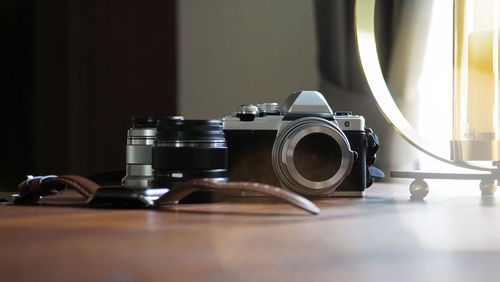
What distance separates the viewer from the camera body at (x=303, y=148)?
0.67 metres

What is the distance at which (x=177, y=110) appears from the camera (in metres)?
1.17

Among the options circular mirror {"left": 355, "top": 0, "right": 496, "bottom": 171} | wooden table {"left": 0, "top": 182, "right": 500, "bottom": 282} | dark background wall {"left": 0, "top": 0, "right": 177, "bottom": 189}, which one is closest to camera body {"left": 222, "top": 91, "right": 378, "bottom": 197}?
wooden table {"left": 0, "top": 182, "right": 500, "bottom": 282}

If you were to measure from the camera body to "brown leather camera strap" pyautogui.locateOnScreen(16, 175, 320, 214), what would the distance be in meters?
0.13

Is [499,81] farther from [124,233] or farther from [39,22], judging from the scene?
[39,22]

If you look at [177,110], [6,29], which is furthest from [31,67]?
[177,110]

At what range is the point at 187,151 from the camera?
0.62 m

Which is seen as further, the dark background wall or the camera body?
the dark background wall

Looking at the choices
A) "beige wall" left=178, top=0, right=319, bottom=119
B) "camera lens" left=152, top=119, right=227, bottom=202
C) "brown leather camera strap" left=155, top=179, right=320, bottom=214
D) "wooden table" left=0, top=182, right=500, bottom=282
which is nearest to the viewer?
"wooden table" left=0, top=182, right=500, bottom=282

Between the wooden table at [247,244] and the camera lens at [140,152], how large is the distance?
165 millimetres

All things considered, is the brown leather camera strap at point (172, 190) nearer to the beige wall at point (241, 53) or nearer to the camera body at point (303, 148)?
the camera body at point (303, 148)

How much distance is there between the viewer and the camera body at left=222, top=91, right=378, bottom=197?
2.19 ft

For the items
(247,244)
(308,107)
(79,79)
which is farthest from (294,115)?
(79,79)

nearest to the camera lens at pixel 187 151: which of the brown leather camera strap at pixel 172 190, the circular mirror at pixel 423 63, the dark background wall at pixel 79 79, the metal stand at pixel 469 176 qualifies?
the brown leather camera strap at pixel 172 190

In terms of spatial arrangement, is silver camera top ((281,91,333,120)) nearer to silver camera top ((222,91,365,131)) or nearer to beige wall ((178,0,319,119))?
silver camera top ((222,91,365,131))
